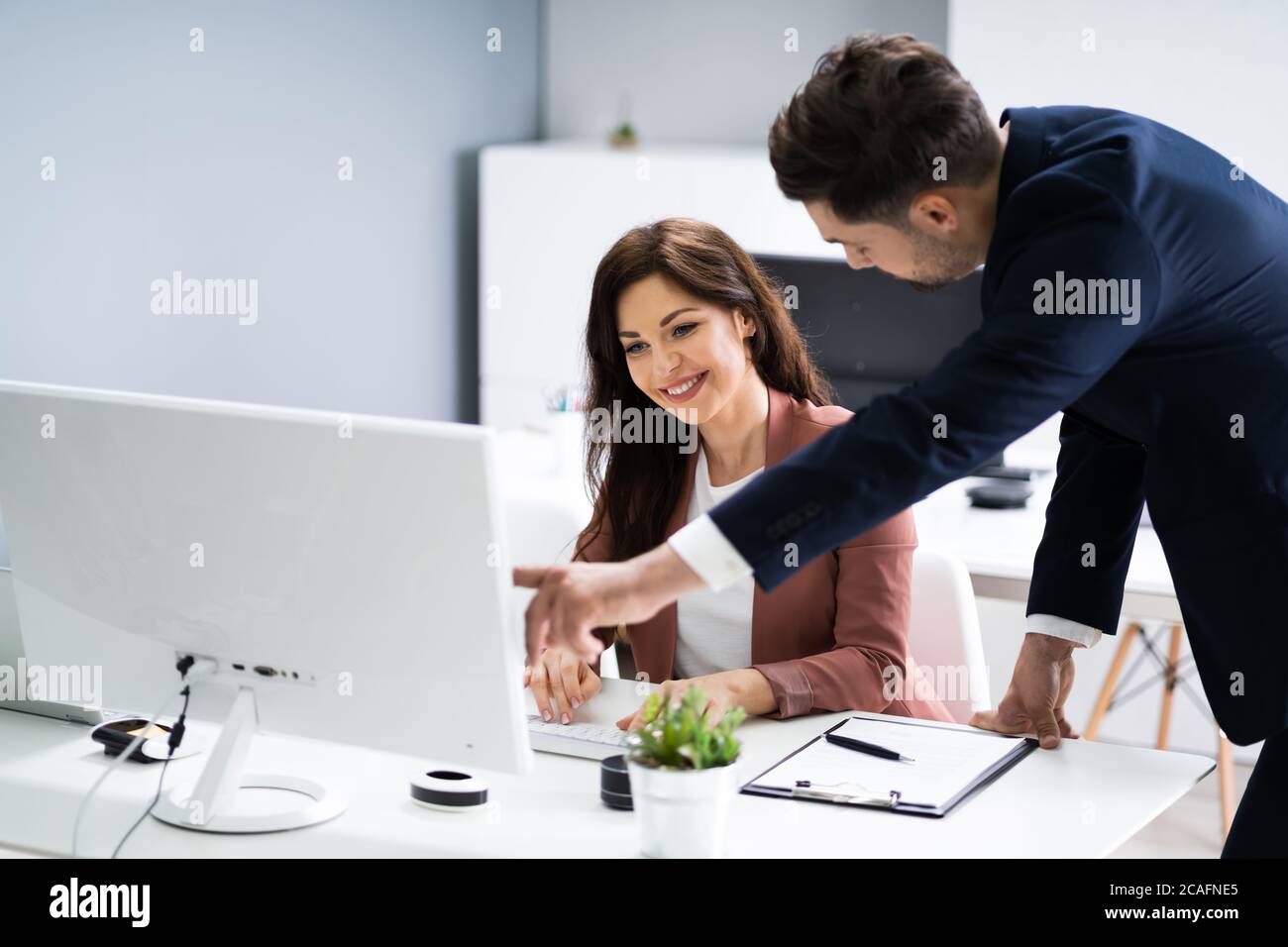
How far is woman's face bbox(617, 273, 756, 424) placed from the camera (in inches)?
84.8

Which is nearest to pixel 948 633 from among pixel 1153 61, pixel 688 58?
pixel 1153 61

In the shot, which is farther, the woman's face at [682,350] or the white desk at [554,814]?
the woman's face at [682,350]

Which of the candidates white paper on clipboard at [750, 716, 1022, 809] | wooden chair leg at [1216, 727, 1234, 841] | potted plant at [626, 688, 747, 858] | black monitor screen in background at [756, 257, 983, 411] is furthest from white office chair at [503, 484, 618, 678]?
potted plant at [626, 688, 747, 858]

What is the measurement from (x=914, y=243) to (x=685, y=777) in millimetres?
533

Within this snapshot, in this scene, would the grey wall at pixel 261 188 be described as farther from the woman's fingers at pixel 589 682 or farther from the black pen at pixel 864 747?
the black pen at pixel 864 747

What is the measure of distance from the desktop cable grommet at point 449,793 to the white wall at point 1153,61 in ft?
8.68

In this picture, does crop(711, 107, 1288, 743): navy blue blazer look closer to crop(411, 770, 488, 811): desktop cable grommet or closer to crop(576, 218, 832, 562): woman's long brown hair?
crop(411, 770, 488, 811): desktop cable grommet

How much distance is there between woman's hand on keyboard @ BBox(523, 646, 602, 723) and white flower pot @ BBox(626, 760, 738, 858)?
50 cm

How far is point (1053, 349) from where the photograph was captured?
1282 millimetres

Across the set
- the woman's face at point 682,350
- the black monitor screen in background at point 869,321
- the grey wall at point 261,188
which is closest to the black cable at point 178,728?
the woman's face at point 682,350

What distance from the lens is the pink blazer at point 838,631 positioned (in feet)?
6.35

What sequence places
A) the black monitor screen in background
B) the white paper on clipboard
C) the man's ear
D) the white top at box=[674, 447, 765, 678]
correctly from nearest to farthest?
1. the man's ear
2. the white paper on clipboard
3. the white top at box=[674, 447, 765, 678]
4. the black monitor screen in background

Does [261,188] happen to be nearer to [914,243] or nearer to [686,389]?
[686,389]

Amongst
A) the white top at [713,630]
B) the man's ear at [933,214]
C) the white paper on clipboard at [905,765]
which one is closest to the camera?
the man's ear at [933,214]
